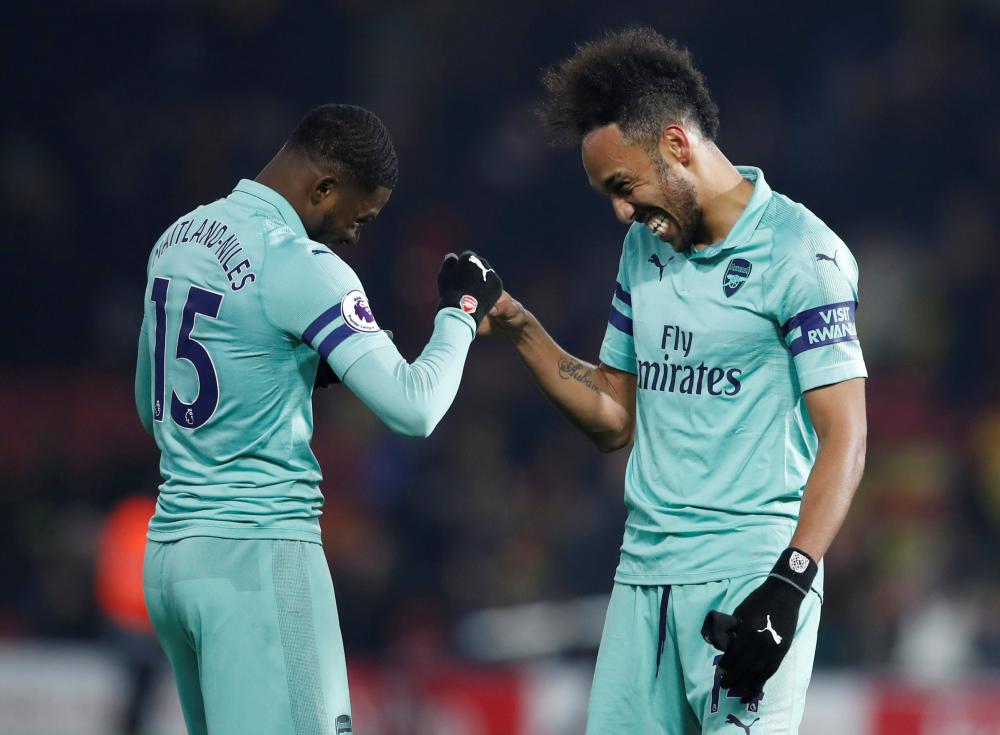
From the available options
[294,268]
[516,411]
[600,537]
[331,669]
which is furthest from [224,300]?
[516,411]

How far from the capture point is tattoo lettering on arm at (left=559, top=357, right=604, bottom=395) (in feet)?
13.2

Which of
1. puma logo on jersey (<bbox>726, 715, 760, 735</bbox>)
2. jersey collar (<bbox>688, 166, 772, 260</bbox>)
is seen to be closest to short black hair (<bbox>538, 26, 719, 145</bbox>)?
jersey collar (<bbox>688, 166, 772, 260</bbox>)

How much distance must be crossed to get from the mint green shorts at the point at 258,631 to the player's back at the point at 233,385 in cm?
6

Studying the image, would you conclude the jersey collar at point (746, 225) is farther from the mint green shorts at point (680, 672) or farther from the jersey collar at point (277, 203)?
the jersey collar at point (277, 203)

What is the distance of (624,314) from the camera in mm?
3951

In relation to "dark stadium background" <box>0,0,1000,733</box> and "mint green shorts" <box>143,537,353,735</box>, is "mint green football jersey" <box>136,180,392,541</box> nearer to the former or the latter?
"mint green shorts" <box>143,537,353,735</box>

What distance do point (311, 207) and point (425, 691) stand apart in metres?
4.71

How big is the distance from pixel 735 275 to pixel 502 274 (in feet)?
29.0

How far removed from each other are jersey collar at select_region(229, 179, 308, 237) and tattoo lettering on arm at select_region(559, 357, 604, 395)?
2.80 ft

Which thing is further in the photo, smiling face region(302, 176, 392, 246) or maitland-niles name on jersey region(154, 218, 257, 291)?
smiling face region(302, 176, 392, 246)

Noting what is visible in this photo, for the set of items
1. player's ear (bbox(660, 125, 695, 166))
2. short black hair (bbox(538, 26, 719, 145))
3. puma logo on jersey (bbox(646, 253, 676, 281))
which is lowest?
puma logo on jersey (bbox(646, 253, 676, 281))

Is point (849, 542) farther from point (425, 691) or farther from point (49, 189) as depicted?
point (49, 189)

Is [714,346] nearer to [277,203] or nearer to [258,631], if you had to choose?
[277,203]

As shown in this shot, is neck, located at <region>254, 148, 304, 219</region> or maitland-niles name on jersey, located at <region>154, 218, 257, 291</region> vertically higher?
neck, located at <region>254, 148, 304, 219</region>
